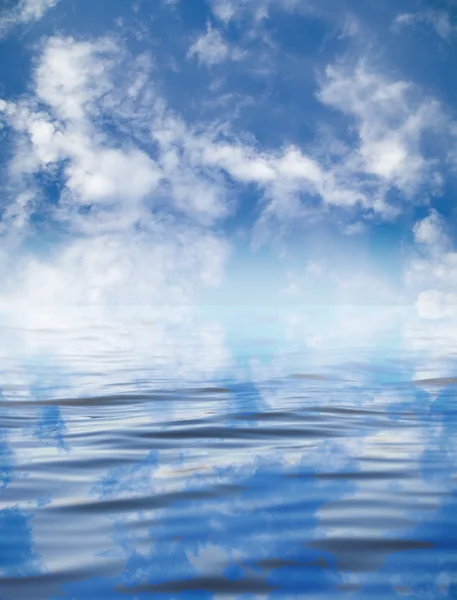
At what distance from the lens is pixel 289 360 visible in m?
18.3

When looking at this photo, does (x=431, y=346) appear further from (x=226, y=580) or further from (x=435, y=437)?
(x=226, y=580)

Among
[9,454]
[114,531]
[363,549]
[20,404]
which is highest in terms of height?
[20,404]

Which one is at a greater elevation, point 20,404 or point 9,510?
point 20,404

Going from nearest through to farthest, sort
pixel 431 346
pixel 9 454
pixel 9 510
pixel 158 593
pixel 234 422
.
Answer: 1. pixel 158 593
2. pixel 9 510
3. pixel 9 454
4. pixel 234 422
5. pixel 431 346

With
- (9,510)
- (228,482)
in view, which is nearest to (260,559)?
(228,482)

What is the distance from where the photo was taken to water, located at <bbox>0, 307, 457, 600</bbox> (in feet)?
11.7

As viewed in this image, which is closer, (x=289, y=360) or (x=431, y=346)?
(x=289, y=360)

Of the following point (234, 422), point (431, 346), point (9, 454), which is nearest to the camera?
point (9, 454)

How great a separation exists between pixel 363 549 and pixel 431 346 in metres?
21.2

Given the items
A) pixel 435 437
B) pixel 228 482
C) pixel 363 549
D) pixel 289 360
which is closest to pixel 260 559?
pixel 363 549

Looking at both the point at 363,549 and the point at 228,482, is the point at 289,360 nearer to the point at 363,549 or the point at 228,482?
the point at 228,482

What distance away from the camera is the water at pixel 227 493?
3.58 meters

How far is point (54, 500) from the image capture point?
4953 millimetres

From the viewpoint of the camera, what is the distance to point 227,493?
5148mm
